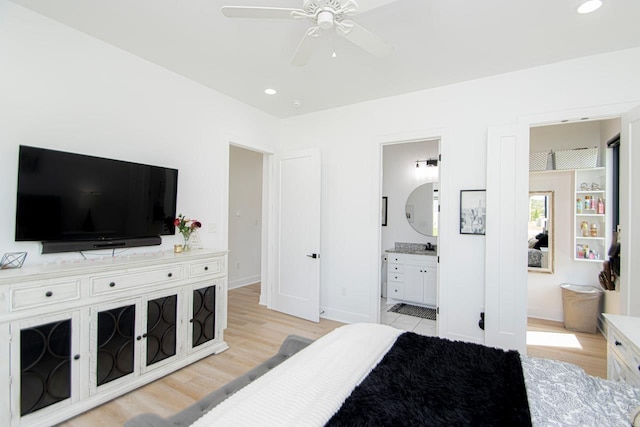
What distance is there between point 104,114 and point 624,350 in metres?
3.83

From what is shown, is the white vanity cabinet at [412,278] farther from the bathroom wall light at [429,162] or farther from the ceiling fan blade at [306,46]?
the ceiling fan blade at [306,46]

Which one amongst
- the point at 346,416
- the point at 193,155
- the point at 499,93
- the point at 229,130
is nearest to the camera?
the point at 346,416

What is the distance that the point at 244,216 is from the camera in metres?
5.67

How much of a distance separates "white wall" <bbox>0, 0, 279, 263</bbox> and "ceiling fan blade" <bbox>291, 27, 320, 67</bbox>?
1.63 metres

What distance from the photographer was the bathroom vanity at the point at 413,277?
426 cm

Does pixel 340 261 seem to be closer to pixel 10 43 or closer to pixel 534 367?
pixel 534 367

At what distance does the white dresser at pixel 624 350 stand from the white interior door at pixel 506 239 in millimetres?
1093

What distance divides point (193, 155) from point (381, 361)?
274 cm

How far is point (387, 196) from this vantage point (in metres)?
5.14

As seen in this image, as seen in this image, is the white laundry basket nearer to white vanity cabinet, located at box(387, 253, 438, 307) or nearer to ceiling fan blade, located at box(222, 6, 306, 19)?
white vanity cabinet, located at box(387, 253, 438, 307)

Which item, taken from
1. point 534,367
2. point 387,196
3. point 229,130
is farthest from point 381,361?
point 387,196

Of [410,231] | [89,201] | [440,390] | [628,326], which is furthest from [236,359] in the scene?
[410,231]

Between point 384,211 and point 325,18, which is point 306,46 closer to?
point 325,18

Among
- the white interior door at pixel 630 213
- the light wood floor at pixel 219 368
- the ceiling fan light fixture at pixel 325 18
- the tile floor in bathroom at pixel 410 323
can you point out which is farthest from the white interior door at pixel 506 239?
the ceiling fan light fixture at pixel 325 18
